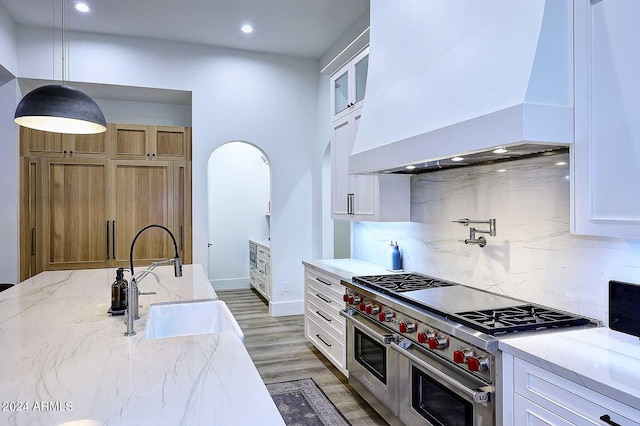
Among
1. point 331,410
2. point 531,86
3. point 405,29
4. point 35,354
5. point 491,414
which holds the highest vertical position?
point 405,29

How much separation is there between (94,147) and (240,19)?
7.28 ft

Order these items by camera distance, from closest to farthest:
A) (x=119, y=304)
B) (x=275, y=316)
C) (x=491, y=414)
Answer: (x=491, y=414)
(x=119, y=304)
(x=275, y=316)

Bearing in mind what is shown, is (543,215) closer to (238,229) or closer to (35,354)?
(35,354)

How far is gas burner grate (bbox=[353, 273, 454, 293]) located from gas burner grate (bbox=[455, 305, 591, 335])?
661 mm

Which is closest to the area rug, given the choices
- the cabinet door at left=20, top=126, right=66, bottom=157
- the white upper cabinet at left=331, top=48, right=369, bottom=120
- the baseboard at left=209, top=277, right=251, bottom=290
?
the white upper cabinet at left=331, top=48, right=369, bottom=120

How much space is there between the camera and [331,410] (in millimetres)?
2873

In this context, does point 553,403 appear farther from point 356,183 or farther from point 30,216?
point 30,216

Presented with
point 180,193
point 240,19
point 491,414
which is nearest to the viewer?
point 491,414

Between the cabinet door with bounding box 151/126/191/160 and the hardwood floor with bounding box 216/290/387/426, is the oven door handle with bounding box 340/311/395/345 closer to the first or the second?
the hardwood floor with bounding box 216/290/387/426

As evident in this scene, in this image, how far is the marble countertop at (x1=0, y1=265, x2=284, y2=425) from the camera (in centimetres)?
108

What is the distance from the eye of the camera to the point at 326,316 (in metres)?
3.65

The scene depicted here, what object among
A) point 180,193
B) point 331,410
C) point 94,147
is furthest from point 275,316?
point 94,147

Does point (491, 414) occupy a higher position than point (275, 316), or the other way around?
point (491, 414)

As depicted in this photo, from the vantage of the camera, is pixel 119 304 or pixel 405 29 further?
pixel 405 29
